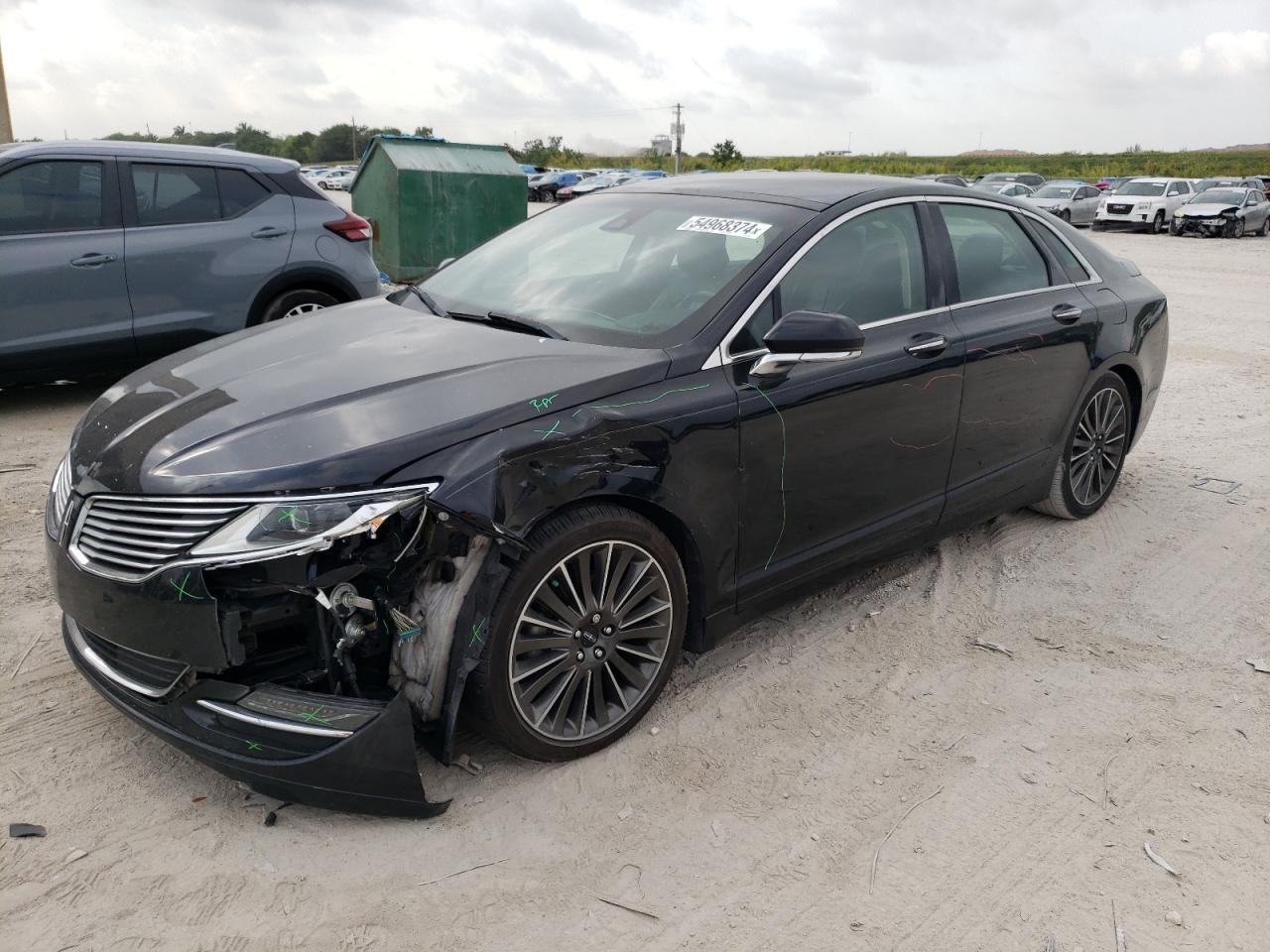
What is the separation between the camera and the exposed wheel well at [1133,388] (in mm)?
4980

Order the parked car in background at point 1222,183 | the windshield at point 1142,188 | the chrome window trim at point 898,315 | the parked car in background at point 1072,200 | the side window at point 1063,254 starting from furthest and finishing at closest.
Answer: the parked car in background at point 1222,183 < the parked car in background at point 1072,200 < the windshield at point 1142,188 < the side window at point 1063,254 < the chrome window trim at point 898,315

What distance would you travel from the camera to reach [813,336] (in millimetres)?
3102

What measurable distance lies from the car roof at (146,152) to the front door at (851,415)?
485cm

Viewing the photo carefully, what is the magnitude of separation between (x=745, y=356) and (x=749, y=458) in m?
0.33

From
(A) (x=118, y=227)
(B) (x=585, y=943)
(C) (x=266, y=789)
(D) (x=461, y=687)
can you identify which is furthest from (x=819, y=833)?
(A) (x=118, y=227)

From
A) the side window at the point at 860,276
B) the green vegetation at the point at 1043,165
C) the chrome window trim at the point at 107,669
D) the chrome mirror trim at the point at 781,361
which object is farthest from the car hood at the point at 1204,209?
the green vegetation at the point at 1043,165

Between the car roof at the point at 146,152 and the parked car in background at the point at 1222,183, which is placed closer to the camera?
the car roof at the point at 146,152

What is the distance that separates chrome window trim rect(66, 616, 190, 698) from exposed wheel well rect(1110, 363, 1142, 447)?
428 centimetres

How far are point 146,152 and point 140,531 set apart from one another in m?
4.84

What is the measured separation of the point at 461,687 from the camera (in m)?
2.71

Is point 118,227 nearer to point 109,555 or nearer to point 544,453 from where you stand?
point 109,555

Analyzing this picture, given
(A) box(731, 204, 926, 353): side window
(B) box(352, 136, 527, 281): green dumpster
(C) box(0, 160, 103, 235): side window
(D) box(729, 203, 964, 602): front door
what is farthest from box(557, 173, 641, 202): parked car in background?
(D) box(729, 203, 964, 602): front door

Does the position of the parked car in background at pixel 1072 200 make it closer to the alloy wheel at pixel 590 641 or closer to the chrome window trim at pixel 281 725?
the alloy wheel at pixel 590 641

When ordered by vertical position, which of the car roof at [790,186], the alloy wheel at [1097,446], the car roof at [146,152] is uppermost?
the car roof at [146,152]
